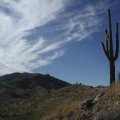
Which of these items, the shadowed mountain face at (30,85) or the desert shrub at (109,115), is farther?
the shadowed mountain face at (30,85)

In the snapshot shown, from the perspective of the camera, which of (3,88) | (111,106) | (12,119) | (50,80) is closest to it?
(111,106)

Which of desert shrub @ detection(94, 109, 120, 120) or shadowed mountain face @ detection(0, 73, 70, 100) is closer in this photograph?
desert shrub @ detection(94, 109, 120, 120)

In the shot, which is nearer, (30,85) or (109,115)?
(109,115)

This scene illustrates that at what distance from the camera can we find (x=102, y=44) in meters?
26.8

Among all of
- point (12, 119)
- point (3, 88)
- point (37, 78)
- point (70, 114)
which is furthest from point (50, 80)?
point (70, 114)

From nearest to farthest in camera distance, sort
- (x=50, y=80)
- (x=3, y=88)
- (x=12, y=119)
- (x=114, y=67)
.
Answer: (x=114, y=67)
(x=12, y=119)
(x=3, y=88)
(x=50, y=80)

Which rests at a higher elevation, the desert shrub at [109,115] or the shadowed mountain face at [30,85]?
the shadowed mountain face at [30,85]

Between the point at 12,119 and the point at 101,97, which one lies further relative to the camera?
the point at 12,119

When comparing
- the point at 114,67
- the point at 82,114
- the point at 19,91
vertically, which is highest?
the point at 19,91

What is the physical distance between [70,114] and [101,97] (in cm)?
180

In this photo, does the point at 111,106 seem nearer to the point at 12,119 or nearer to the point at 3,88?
the point at 12,119

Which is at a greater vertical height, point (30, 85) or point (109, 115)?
point (30, 85)

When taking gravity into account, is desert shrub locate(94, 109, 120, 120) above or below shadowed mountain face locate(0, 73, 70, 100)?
below

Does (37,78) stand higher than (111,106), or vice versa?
(37,78)
